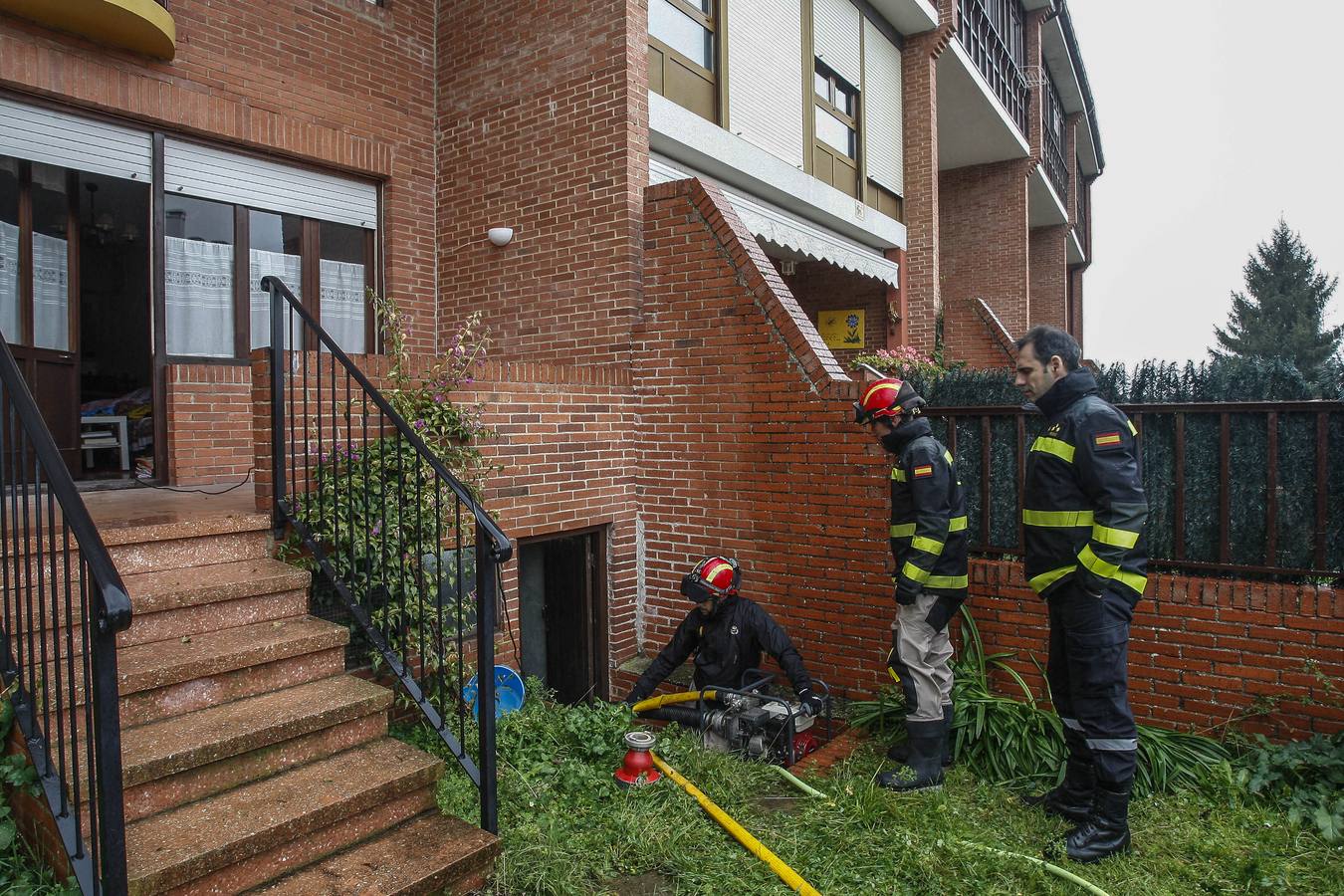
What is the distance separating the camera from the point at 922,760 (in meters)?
4.38

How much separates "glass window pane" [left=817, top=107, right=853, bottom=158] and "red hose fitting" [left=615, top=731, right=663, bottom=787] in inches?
354

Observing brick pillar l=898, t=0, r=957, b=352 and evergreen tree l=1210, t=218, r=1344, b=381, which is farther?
evergreen tree l=1210, t=218, r=1344, b=381

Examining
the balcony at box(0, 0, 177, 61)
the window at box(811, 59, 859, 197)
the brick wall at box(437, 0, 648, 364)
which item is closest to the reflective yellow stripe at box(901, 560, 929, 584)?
the brick wall at box(437, 0, 648, 364)

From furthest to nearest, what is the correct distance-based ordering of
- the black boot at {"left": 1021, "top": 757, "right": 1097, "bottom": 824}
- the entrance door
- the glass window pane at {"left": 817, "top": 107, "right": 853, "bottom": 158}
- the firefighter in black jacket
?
the glass window pane at {"left": 817, "top": 107, "right": 853, "bottom": 158}
the entrance door
the firefighter in black jacket
the black boot at {"left": 1021, "top": 757, "right": 1097, "bottom": 824}

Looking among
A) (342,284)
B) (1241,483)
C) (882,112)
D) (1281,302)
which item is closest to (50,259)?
(342,284)

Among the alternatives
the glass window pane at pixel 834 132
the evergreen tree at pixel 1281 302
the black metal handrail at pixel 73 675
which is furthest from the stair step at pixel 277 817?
the evergreen tree at pixel 1281 302

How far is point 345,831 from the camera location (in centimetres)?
327

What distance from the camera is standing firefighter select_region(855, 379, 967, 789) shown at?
430cm

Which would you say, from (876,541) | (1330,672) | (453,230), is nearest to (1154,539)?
(1330,672)

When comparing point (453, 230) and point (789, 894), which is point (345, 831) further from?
point (453, 230)

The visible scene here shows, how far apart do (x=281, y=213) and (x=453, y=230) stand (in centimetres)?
154

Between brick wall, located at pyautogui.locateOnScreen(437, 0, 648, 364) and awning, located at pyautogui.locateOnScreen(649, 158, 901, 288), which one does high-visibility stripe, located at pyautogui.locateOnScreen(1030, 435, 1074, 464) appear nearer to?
brick wall, located at pyautogui.locateOnScreen(437, 0, 648, 364)

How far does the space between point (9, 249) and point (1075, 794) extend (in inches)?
289

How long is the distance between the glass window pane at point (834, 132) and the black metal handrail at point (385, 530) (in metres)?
8.10
